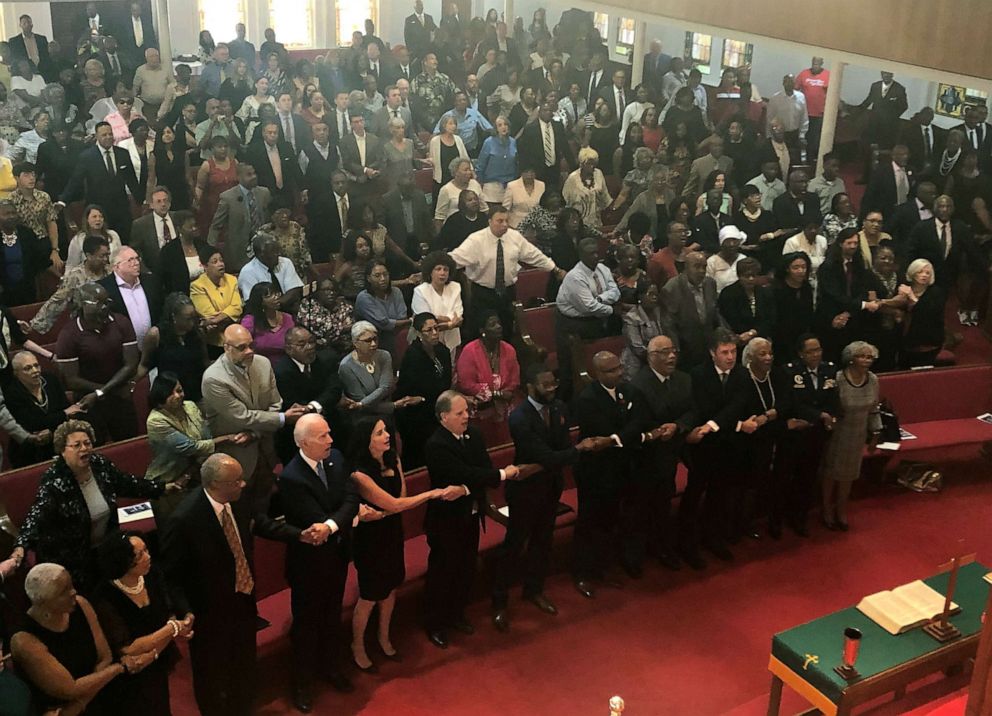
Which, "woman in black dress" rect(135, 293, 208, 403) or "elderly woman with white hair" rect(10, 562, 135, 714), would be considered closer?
"elderly woman with white hair" rect(10, 562, 135, 714)

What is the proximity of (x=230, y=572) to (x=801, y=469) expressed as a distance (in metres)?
4.24

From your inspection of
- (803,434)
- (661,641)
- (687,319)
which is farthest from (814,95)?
(661,641)

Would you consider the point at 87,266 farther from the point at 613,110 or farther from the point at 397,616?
the point at 613,110

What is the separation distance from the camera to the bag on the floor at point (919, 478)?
28.3ft

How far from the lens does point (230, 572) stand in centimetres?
535

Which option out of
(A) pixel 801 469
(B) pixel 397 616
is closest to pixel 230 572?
(B) pixel 397 616

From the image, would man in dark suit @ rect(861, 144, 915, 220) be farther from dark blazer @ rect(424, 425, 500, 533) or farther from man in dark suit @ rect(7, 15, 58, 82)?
man in dark suit @ rect(7, 15, 58, 82)

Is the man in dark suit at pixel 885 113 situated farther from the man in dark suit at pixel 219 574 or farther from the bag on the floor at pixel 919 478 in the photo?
the man in dark suit at pixel 219 574

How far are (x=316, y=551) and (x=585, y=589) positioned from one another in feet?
Answer: 7.01

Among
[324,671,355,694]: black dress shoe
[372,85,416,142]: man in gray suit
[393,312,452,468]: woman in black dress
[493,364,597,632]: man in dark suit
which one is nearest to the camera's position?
[324,671,355,694]: black dress shoe

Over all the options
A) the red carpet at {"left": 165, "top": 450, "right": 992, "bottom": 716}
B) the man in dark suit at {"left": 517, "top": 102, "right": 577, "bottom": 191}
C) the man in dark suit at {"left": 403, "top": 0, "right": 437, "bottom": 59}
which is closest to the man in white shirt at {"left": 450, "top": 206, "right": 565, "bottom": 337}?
the red carpet at {"left": 165, "top": 450, "right": 992, "bottom": 716}

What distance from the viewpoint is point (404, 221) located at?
9.84m

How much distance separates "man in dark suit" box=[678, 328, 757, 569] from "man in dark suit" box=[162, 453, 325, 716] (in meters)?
2.91

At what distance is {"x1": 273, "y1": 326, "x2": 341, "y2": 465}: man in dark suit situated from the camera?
267 inches
